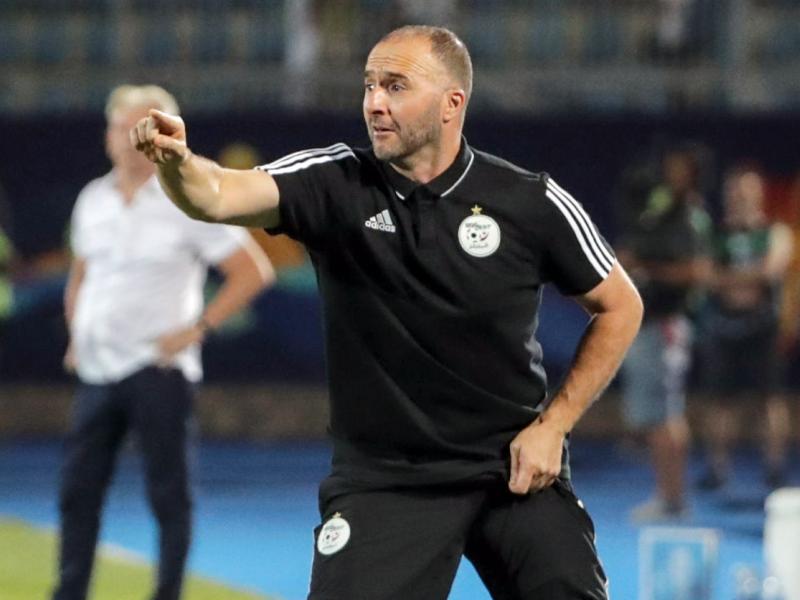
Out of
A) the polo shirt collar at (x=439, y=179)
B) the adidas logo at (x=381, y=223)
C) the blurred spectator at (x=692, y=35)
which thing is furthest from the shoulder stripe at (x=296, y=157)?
the blurred spectator at (x=692, y=35)

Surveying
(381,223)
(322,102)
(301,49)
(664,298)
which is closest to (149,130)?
(381,223)

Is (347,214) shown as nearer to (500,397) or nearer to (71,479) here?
(500,397)

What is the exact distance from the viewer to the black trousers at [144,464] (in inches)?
299

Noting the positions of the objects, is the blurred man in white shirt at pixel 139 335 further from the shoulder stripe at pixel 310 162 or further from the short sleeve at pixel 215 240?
the shoulder stripe at pixel 310 162

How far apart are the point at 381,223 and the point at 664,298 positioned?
257 inches

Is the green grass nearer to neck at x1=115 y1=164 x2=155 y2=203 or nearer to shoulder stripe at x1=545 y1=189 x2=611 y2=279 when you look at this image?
neck at x1=115 y1=164 x2=155 y2=203

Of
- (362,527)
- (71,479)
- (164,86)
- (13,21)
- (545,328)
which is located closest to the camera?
(362,527)

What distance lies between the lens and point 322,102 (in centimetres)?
1769

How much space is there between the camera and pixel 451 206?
17.6ft

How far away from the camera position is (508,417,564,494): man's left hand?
535cm

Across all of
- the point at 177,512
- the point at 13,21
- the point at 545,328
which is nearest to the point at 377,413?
the point at 177,512

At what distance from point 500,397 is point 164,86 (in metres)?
12.8

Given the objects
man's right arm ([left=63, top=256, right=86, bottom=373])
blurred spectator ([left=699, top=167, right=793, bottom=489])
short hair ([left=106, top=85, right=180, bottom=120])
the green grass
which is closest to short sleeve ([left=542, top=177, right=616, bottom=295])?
short hair ([left=106, top=85, right=180, bottom=120])

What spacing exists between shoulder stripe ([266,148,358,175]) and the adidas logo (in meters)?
0.22
